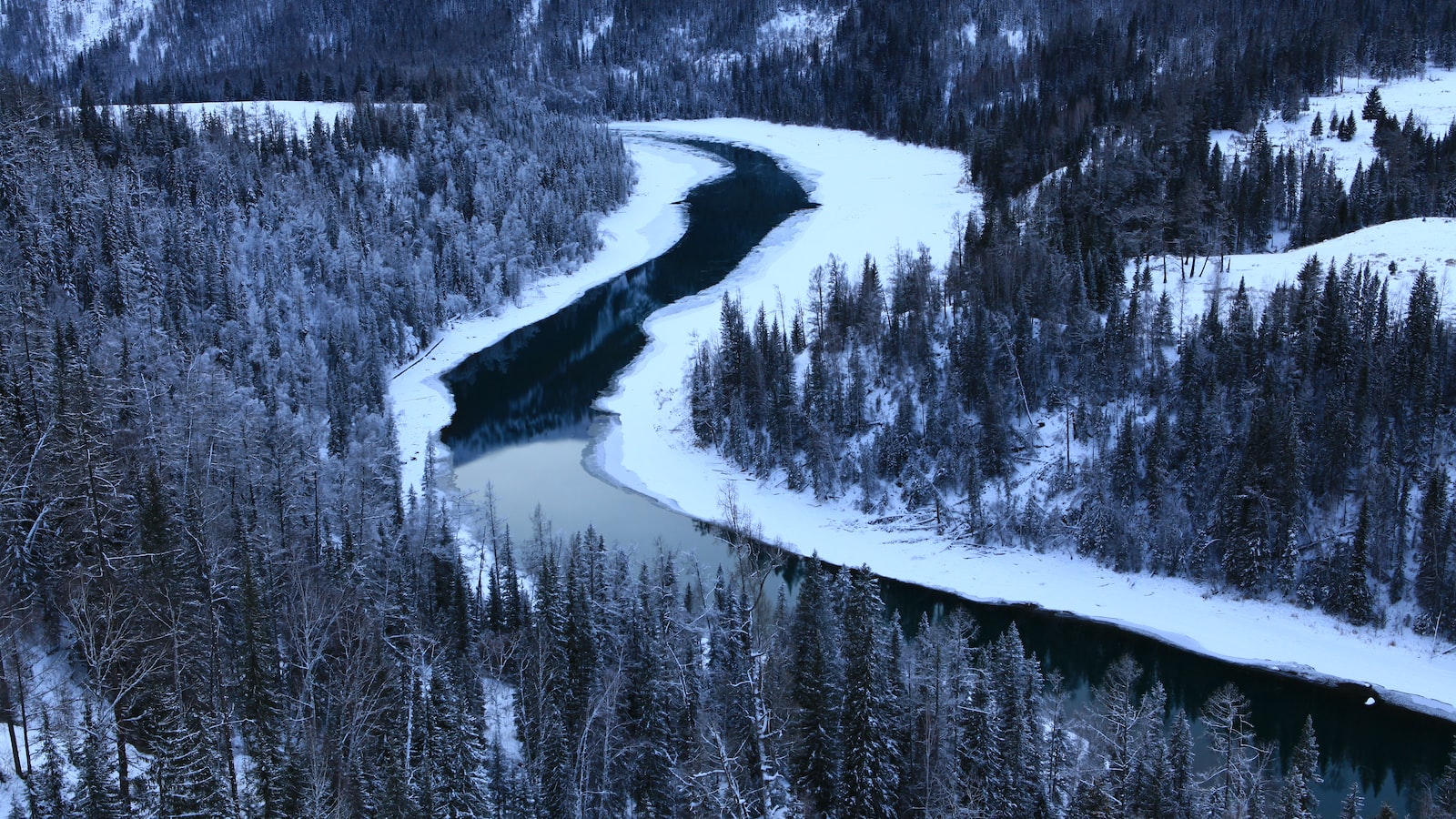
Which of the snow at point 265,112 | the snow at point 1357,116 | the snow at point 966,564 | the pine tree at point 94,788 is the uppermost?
the snow at point 265,112

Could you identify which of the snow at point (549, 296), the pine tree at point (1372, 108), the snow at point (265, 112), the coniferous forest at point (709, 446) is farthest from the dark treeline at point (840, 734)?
the snow at point (265, 112)

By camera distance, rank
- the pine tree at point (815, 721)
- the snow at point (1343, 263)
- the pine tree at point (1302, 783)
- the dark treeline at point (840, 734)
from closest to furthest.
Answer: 1. the pine tree at point (1302, 783)
2. the dark treeline at point (840, 734)
3. the pine tree at point (815, 721)
4. the snow at point (1343, 263)

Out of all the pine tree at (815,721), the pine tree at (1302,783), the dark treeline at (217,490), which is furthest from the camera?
the pine tree at (815,721)

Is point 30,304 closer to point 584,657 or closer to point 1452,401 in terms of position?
point 584,657

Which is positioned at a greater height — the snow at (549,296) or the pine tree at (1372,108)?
the pine tree at (1372,108)

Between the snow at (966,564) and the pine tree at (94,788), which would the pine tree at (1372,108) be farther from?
the pine tree at (94,788)

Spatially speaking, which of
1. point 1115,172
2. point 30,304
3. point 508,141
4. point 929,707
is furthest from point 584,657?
point 508,141

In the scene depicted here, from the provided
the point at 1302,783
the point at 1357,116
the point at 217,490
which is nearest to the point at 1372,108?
the point at 1357,116
